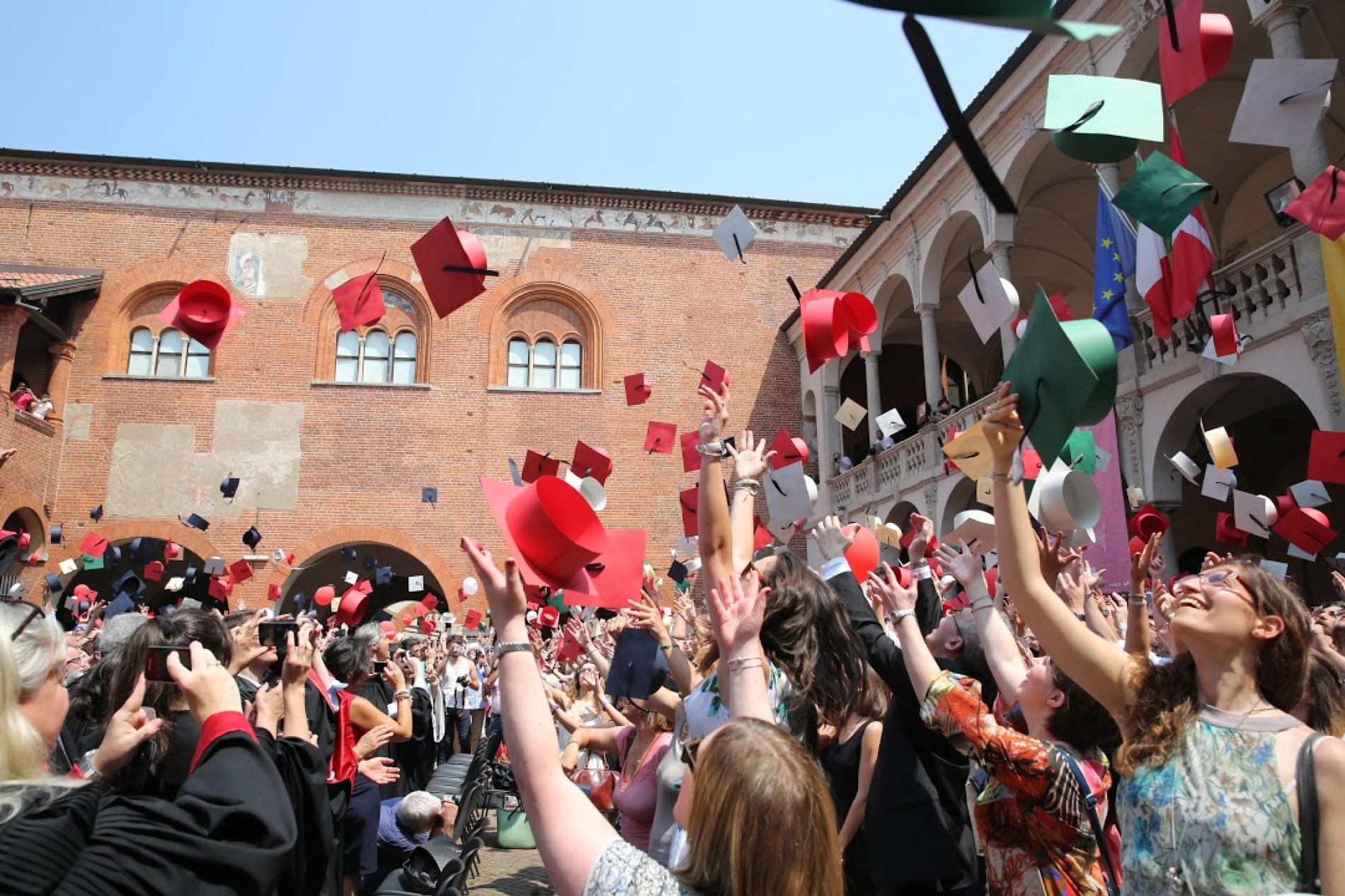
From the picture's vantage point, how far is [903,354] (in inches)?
1000

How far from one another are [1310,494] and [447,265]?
7.72 m

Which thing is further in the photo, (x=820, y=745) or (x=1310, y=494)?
(x=1310, y=494)

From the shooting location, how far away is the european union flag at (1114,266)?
10484mm

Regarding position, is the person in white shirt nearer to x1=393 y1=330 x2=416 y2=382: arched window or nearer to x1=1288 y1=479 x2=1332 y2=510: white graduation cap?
x1=393 y1=330 x2=416 y2=382: arched window

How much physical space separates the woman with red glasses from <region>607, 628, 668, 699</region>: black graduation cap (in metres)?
1.93

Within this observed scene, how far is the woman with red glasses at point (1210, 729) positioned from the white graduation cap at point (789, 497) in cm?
486

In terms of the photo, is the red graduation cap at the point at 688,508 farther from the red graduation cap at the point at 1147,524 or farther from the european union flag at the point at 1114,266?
the european union flag at the point at 1114,266

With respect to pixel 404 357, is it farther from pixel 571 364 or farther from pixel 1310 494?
pixel 1310 494

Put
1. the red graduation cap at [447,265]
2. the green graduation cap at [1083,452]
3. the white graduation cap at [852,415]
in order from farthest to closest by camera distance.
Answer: the white graduation cap at [852,415], the green graduation cap at [1083,452], the red graduation cap at [447,265]

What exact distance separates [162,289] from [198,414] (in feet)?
10.0

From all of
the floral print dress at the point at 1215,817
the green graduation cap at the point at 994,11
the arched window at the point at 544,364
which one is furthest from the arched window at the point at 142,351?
the green graduation cap at the point at 994,11

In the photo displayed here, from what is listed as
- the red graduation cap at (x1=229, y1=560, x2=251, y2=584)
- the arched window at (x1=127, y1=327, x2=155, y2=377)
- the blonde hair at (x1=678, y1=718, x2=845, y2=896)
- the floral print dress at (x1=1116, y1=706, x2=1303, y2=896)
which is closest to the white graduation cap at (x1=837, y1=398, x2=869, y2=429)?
the floral print dress at (x1=1116, y1=706, x2=1303, y2=896)

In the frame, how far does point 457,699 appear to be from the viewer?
46.9 ft

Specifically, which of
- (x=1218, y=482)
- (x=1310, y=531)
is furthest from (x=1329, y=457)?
(x=1218, y=482)
